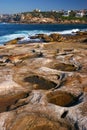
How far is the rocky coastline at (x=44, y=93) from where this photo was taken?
14789 mm

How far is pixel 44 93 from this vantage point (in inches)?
721

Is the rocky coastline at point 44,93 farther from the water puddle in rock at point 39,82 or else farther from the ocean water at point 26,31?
the ocean water at point 26,31

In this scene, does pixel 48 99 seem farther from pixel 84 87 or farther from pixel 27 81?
pixel 27 81

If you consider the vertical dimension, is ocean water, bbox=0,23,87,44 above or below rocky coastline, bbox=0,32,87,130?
below

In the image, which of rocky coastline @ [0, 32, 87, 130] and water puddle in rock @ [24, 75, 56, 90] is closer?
rocky coastline @ [0, 32, 87, 130]

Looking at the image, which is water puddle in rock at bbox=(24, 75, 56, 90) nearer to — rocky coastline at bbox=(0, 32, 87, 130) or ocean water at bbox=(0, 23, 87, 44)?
rocky coastline at bbox=(0, 32, 87, 130)

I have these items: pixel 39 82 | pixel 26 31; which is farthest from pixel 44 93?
pixel 26 31

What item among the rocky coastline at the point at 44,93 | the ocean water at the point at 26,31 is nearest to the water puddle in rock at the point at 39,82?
the rocky coastline at the point at 44,93

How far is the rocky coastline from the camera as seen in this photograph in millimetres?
14789

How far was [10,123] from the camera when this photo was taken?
1470cm

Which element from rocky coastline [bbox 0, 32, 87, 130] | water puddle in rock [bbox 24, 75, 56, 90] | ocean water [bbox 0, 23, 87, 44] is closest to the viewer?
rocky coastline [bbox 0, 32, 87, 130]

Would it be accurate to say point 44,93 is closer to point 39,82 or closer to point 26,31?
point 39,82

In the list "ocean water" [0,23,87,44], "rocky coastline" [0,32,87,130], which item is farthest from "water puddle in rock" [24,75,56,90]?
"ocean water" [0,23,87,44]

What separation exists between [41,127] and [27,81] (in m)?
7.62
